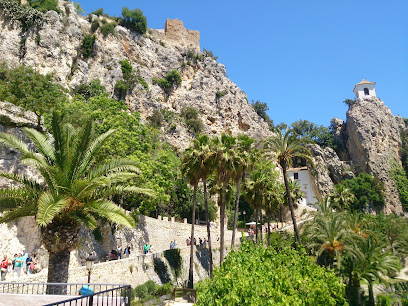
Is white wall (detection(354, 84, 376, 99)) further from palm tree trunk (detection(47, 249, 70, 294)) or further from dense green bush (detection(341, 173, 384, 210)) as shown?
palm tree trunk (detection(47, 249, 70, 294))

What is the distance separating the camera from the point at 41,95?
1243 inches

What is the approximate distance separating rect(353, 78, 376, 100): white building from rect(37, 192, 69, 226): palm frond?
7534cm

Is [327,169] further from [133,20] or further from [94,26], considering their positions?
[94,26]

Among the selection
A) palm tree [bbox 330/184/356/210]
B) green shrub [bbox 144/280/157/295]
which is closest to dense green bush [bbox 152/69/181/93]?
palm tree [bbox 330/184/356/210]

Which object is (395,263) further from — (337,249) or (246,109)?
(246,109)

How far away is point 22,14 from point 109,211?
158 feet

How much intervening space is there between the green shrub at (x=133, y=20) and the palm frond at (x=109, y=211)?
64.5 meters

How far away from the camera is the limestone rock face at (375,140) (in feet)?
211

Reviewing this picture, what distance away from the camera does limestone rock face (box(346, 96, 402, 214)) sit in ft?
211

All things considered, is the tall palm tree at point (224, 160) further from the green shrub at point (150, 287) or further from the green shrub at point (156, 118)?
the green shrub at point (156, 118)

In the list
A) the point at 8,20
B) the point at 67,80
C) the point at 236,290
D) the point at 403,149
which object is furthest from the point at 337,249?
the point at 403,149

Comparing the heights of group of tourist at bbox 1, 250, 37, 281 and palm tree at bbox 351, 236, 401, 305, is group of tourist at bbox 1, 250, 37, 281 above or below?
above

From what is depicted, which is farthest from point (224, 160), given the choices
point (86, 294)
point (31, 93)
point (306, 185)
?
point (306, 185)

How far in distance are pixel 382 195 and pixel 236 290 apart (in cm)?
6168
